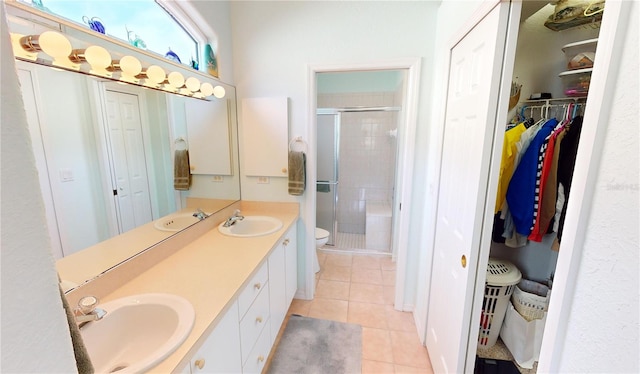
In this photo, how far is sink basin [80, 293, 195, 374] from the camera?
37.0 inches

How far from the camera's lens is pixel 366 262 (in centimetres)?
322

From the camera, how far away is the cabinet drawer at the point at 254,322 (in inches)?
51.0

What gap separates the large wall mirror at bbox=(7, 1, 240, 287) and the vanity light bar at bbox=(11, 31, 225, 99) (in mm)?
26

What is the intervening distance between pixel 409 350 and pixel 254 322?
1199mm

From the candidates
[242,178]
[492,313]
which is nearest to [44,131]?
[242,178]

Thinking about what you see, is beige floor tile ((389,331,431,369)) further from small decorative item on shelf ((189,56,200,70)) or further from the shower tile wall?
small decorative item on shelf ((189,56,200,70))

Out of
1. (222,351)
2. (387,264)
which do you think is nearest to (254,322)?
(222,351)

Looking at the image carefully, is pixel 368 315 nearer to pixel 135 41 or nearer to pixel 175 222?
pixel 175 222

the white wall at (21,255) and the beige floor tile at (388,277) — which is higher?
the white wall at (21,255)

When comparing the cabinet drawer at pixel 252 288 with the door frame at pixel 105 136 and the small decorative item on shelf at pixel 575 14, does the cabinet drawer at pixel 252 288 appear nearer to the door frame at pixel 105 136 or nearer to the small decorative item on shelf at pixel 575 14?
the door frame at pixel 105 136

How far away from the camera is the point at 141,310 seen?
3.50ft

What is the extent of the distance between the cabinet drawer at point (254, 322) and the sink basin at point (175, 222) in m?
0.66

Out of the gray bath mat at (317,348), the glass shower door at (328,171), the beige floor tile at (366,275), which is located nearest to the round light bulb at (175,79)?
the gray bath mat at (317,348)

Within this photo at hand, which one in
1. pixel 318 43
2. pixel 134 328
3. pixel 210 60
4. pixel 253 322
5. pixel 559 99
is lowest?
pixel 253 322
